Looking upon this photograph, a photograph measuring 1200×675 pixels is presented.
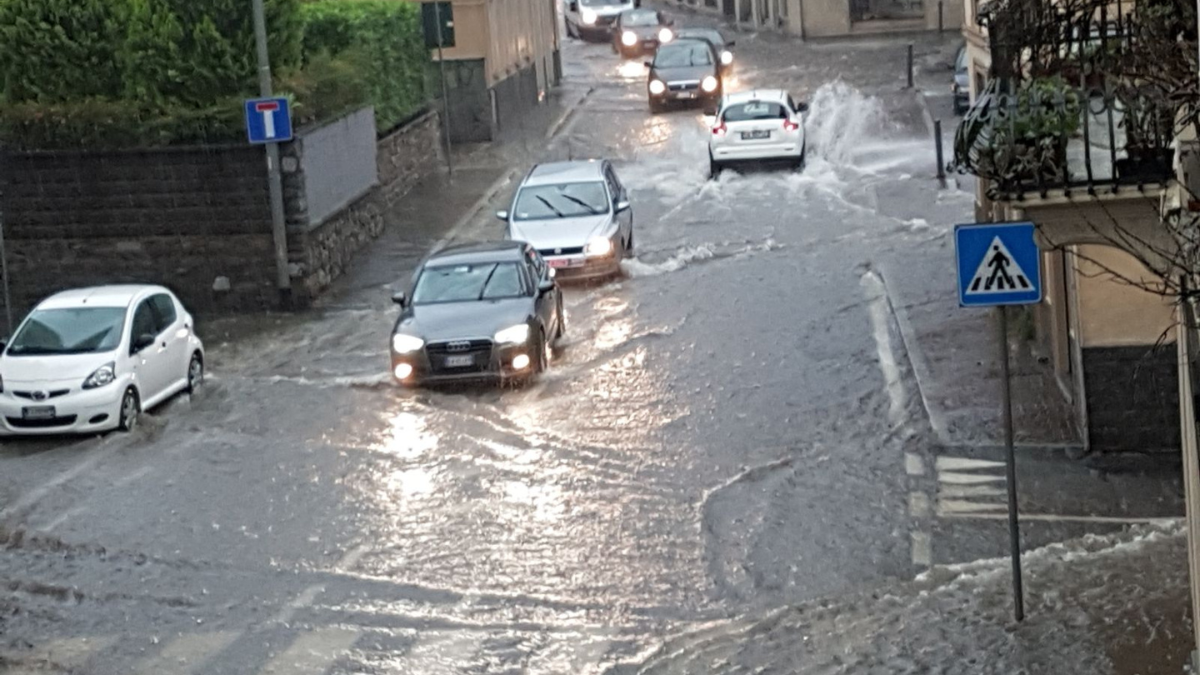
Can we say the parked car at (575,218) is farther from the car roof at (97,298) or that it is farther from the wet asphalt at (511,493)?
the car roof at (97,298)

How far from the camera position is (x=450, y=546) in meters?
15.2

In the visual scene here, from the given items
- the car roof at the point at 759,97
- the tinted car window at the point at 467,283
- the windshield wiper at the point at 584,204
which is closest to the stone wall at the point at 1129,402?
the tinted car window at the point at 467,283

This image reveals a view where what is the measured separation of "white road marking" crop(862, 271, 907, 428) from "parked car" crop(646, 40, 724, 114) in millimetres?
18840

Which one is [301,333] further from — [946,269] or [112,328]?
[946,269]

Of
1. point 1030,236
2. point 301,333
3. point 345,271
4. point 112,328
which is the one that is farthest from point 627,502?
point 345,271

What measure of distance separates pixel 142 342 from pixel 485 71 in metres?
21.0

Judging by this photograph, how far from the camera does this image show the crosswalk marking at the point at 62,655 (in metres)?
12.3

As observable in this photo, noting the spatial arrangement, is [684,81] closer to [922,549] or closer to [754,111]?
[754,111]

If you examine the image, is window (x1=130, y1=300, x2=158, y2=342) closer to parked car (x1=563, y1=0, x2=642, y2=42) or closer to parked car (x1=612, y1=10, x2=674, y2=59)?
parked car (x1=612, y1=10, x2=674, y2=59)

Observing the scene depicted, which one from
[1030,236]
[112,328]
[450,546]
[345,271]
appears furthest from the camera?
[345,271]

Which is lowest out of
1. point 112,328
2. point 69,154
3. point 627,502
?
point 627,502

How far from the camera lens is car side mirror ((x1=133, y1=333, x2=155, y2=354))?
65.7 feet

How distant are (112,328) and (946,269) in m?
11.7

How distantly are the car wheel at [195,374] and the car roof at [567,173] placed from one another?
26.0 feet
